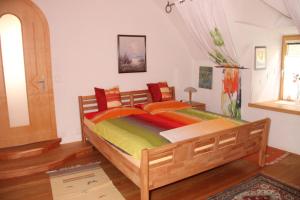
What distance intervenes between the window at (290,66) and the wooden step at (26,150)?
4.59m

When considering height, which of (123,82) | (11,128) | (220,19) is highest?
(220,19)

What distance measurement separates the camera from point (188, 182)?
3.40m

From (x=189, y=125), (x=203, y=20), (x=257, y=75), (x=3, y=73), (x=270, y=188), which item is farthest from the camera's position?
(x=257, y=75)

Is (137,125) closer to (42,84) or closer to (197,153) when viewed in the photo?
(197,153)

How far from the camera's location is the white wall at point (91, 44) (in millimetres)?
4308

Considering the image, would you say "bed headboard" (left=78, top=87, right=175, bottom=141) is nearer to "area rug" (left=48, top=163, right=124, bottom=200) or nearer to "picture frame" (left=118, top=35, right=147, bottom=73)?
"picture frame" (left=118, top=35, right=147, bottom=73)

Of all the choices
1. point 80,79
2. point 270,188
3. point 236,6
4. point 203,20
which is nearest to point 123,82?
point 80,79

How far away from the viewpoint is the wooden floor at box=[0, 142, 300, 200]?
3.11 m

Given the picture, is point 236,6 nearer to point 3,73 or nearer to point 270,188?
point 270,188

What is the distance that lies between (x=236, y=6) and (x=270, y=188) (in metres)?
2.75

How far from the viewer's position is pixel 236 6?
401cm

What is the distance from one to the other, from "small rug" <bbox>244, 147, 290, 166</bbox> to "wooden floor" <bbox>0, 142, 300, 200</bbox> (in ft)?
0.32

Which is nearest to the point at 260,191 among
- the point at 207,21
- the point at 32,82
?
the point at 207,21

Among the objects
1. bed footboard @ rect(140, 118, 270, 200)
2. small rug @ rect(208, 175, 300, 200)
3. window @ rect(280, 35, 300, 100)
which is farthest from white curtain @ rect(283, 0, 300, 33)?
small rug @ rect(208, 175, 300, 200)
